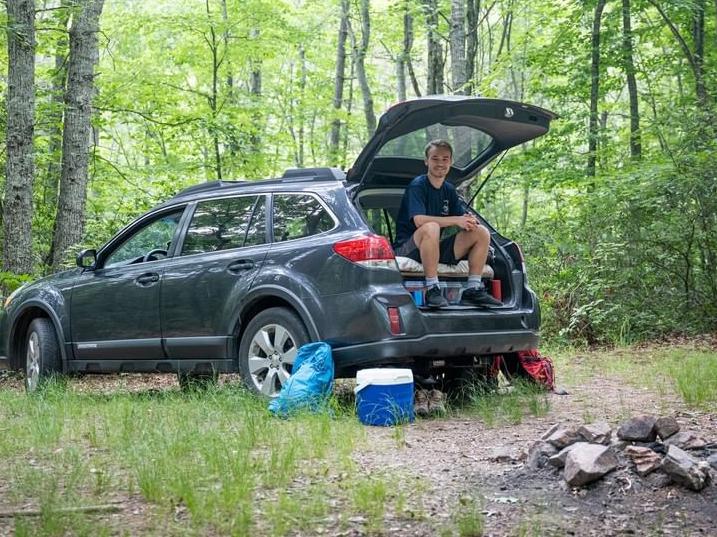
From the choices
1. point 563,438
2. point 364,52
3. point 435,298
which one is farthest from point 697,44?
point 563,438

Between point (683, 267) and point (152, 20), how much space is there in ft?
A: 36.0

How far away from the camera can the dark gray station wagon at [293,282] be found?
580 centimetres

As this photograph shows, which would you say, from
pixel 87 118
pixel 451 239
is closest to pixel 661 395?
pixel 451 239

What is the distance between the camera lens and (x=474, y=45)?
16984mm

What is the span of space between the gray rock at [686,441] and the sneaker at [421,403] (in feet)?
6.84

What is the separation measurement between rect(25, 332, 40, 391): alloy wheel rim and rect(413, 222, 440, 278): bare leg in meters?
3.83

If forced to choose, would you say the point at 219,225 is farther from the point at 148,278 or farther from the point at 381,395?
the point at 381,395

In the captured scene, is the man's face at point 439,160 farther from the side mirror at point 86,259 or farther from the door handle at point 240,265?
the side mirror at point 86,259

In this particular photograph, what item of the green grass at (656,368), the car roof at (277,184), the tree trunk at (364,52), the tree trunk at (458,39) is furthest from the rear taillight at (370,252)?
the tree trunk at (364,52)

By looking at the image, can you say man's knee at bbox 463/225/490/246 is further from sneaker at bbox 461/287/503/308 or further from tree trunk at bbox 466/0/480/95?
tree trunk at bbox 466/0/480/95

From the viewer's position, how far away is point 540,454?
4270 millimetres

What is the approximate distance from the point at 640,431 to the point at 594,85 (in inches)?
493

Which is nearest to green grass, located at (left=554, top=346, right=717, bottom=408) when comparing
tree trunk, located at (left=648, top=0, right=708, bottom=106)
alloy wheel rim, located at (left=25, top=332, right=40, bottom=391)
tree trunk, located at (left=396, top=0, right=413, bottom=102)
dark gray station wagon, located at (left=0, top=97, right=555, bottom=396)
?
dark gray station wagon, located at (left=0, top=97, right=555, bottom=396)

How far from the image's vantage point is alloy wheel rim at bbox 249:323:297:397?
611 cm
